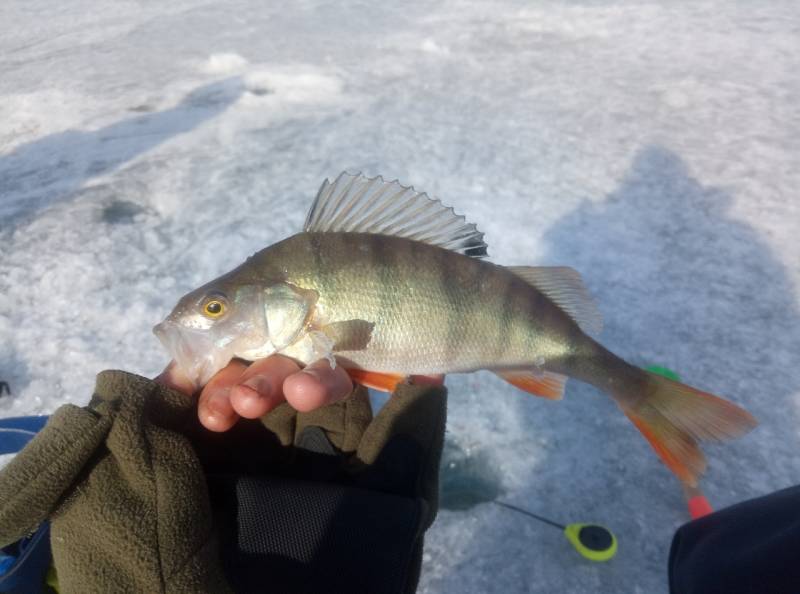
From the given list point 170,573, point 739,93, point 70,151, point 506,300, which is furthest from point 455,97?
point 170,573

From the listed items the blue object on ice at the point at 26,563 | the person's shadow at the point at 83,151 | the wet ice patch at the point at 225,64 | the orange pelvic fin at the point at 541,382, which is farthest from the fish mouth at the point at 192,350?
the wet ice patch at the point at 225,64

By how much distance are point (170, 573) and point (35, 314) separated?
6.55 ft

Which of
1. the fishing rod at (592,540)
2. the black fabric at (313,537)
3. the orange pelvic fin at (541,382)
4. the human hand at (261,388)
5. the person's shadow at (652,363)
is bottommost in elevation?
the person's shadow at (652,363)

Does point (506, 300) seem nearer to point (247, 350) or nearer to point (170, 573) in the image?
point (247, 350)

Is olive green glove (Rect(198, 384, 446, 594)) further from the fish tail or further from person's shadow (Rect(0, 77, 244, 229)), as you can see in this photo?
person's shadow (Rect(0, 77, 244, 229))

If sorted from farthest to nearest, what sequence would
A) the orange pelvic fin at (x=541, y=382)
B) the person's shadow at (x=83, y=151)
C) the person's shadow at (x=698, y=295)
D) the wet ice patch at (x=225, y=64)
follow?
1. the wet ice patch at (x=225, y=64)
2. the person's shadow at (x=83, y=151)
3. the person's shadow at (x=698, y=295)
4. the orange pelvic fin at (x=541, y=382)

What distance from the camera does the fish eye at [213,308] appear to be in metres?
1.47

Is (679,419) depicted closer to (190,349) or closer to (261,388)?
(261,388)

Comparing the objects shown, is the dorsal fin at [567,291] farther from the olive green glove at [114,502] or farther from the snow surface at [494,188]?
the olive green glove at [114,502]

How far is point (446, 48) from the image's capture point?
5.42m

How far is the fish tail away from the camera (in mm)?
1583

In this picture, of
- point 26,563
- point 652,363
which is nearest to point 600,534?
point 652,363

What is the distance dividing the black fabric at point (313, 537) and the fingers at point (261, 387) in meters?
0.19

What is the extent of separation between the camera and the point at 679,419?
1629 mm
